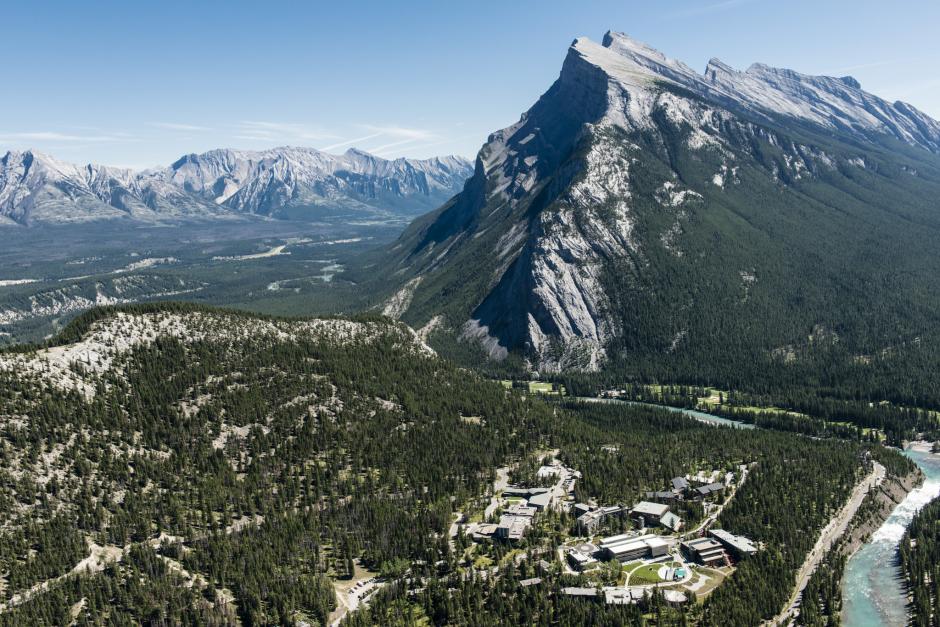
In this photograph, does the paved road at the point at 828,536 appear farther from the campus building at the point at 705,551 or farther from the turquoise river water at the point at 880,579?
the campus building at the point at 705,551

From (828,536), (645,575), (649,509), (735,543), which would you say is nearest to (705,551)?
(735,543)

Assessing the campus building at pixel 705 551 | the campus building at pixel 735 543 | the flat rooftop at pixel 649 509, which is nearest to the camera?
the campus building at pixel 705 551

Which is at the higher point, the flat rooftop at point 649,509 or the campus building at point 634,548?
the flat rooftop at point 649,509

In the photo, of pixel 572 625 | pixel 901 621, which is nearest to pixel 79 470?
pixel 572 625

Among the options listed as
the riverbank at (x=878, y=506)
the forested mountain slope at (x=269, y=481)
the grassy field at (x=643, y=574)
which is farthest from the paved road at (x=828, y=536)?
the grassy field at (x=643, y=574)

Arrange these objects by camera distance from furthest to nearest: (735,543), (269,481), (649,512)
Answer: (269,481), (649,512), (735,543)

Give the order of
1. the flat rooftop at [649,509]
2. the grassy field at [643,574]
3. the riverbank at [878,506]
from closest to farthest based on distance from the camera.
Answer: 1. the grassy field at [643,574]
2. the riverbank at [878,506]
3. the flat rooftop at [649,509]

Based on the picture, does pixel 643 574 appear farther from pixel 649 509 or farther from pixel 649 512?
pixel 649 509
